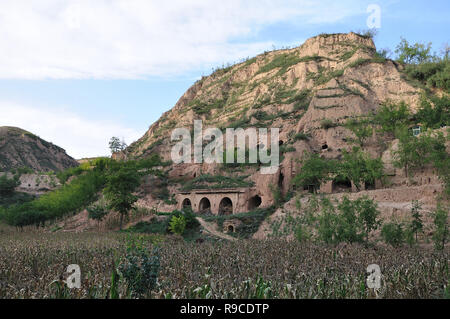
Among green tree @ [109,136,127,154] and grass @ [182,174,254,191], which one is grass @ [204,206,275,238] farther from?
green tree @ [109,136,127,154]

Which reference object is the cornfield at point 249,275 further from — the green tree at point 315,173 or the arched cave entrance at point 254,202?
the arched cave entrance at point 254,202

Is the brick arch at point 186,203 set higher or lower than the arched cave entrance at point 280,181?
lower

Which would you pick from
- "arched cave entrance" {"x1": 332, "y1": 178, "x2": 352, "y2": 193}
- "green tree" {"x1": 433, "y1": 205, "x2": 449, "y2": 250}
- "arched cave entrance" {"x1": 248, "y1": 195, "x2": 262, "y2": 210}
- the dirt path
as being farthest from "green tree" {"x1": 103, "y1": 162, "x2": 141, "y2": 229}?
"green tree" {"x1": 433, "y1": 205, "x2": 449, "y2": 250}

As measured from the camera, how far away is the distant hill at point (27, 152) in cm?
9219

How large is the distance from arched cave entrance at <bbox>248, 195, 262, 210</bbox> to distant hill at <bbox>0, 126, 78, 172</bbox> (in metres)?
74.1

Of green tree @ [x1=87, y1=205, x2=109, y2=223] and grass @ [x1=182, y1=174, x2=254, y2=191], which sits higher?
grass @ [x1=182, y1=174, x2=254, y2=191]

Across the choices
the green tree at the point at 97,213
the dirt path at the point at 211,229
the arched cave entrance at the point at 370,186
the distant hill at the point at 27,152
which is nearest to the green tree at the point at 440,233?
the dirt path at the point at 211,229

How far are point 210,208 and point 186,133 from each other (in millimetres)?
32253

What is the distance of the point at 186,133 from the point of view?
2653 inches

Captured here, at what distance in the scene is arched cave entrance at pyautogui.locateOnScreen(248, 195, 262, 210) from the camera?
3532cm

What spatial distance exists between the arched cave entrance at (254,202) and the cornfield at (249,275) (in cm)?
1734

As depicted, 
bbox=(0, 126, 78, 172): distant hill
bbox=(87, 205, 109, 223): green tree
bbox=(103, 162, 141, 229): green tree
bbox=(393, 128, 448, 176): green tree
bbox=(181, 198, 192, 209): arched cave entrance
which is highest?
bbox=(0, 126, 78, 172): distant hill
